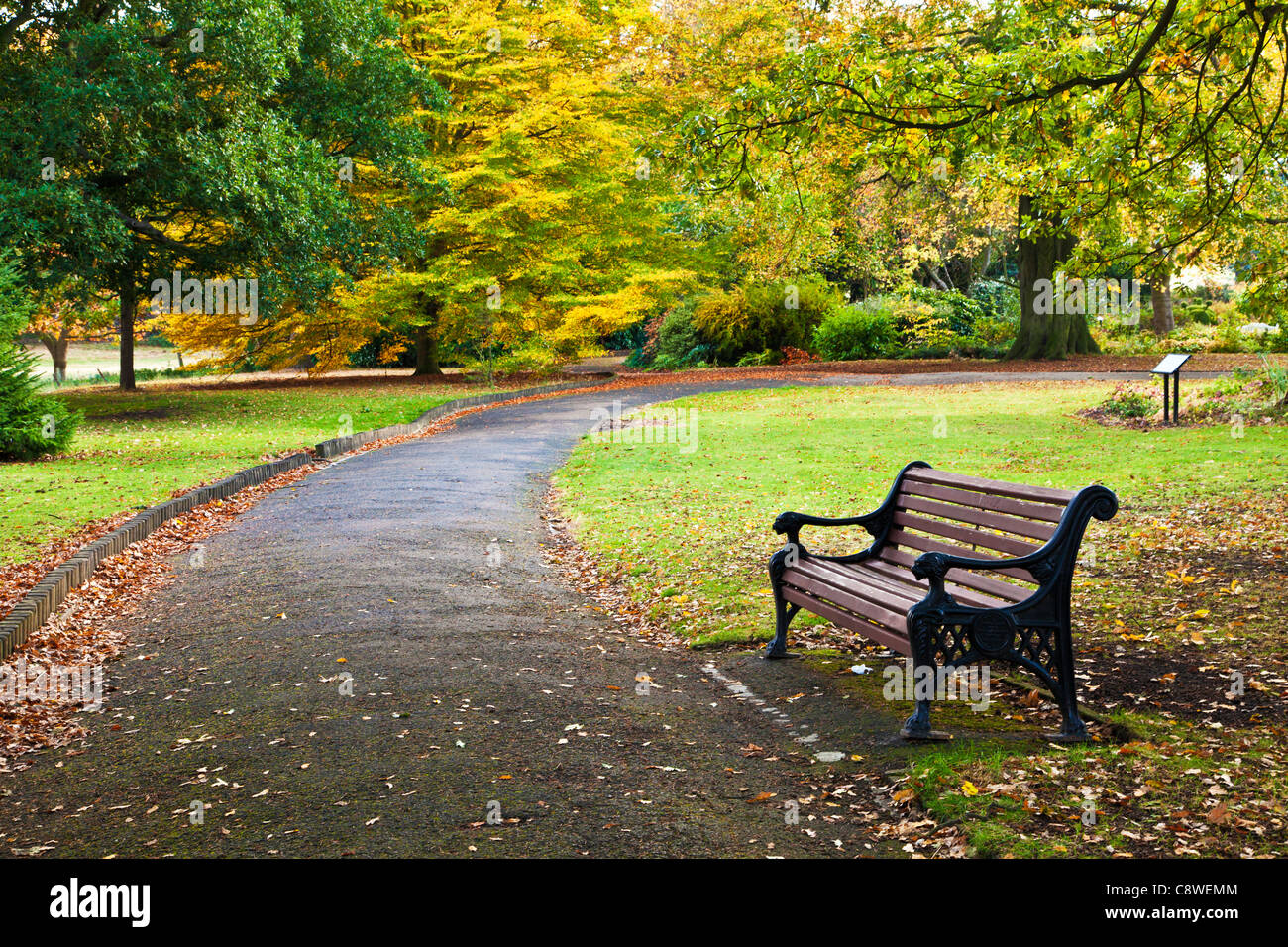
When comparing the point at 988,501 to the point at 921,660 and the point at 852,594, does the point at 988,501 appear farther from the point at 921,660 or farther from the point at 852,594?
the point at 921,660

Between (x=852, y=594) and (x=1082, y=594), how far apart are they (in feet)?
8.53

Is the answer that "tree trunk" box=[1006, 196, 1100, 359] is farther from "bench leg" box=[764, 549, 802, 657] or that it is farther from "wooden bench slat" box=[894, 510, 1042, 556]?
"bench leg" box=[764, 549, 802, 657]

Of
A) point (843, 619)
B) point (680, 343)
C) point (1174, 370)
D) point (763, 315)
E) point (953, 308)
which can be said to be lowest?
point (843, 619)

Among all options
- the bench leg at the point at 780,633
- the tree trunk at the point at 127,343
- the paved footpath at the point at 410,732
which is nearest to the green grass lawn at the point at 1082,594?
the bench leg at the point at 780,633

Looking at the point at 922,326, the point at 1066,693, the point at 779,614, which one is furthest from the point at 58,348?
the point at 1066,693

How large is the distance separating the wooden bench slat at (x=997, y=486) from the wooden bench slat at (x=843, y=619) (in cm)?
97

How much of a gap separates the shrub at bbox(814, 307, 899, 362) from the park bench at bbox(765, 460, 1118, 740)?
105 feet

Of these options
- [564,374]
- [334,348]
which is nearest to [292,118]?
[334,348]

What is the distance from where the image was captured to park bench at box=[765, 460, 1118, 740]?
190 inches

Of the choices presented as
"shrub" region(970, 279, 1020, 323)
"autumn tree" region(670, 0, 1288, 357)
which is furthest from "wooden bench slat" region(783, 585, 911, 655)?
"shrub" region(970, 279, 1020, 323)

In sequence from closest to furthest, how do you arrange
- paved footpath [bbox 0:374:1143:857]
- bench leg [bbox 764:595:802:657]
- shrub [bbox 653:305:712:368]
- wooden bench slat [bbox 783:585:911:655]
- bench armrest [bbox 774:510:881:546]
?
1. paved footpath [bbox 0:374:1143:857]
2. wooden bench slat [bbox 783:585:911:655]
3. bench leg [bbox 764:595:802:657]
4. bench armrest [bbox 774:510:881:546]
5. shrub [bbox 653:305:712:368]

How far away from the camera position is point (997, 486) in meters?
5.69

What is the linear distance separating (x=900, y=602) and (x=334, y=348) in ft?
102
